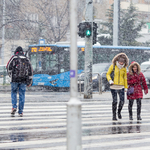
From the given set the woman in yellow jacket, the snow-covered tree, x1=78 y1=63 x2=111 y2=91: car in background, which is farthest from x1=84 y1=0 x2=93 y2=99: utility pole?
the snow-covered tree

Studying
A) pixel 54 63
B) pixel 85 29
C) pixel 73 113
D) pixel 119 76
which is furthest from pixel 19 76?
pixel 54 63

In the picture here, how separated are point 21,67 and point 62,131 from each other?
2.69 m

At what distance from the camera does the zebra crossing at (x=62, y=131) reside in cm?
611

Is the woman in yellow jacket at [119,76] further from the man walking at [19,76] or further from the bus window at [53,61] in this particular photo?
the bus window at [53,61]

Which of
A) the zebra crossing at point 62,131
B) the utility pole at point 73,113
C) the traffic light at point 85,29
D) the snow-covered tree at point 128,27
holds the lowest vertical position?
the zebra crossing at point 62,131

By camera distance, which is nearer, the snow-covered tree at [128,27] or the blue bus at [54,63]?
the blue bus at [54,63]

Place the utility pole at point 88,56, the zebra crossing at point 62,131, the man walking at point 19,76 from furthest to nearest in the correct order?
the utility pole at point 88,56 < the man walking at point 19,76 < the zebra crossing at point 62,131

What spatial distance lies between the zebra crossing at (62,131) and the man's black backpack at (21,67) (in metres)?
1.06

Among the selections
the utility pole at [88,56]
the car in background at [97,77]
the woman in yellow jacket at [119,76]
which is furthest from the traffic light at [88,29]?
the woman in yellow jacket at [119,76]

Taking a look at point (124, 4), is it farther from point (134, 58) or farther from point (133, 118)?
point (133, 118)

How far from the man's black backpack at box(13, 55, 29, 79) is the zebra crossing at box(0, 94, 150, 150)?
106 centimetres

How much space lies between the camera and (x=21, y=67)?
9.49m

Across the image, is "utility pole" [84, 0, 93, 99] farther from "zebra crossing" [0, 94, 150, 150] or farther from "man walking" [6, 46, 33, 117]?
"man walking" [6, 46, 33, 117]

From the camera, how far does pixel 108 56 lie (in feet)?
78.0
